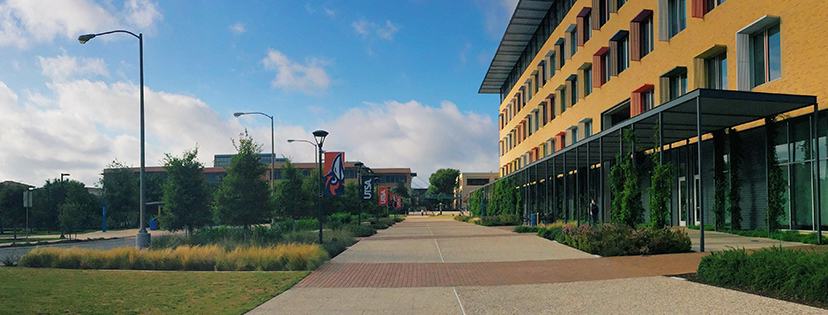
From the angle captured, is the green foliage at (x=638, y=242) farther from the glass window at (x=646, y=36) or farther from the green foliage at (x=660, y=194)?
the glass window at (x=646, y=36)

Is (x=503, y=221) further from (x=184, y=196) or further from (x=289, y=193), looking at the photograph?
(x=184, y=196)

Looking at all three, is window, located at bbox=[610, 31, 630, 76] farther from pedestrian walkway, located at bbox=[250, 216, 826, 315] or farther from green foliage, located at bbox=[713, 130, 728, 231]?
pedestrian walkway, located at bbox=[250, 216, 826, 315]

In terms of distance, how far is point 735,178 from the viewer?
22375 mm

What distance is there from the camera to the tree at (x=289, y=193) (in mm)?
36156

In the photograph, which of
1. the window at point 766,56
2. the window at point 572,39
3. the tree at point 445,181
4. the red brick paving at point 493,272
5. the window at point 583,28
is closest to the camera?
the red brick paving at point 493,272

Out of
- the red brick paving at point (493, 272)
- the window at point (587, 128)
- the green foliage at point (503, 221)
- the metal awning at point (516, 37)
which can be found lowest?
the green foliage at point (503, 221)

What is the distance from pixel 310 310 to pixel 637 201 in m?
14.0

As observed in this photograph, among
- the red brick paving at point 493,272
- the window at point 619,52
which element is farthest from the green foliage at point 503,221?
the red brick paving at point 493,272

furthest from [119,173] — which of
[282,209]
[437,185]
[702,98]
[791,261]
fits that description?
[437,185]

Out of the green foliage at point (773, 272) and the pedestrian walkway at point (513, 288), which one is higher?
the green foliage at point (773, 272)

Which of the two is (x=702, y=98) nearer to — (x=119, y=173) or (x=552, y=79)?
(x=552, y=79)

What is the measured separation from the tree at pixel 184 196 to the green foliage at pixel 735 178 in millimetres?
20899

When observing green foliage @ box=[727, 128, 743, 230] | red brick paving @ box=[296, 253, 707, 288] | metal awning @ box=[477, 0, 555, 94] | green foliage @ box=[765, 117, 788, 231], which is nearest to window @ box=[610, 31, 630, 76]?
green foliage @ box=[727, 128, 743, 230]

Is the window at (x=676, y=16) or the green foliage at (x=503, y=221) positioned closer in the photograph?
the window at (x=676, y=16)
